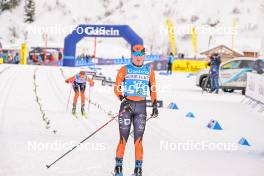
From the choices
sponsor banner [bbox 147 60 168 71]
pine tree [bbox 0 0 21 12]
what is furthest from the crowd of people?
pine tree [bbox 0 0 21 12]

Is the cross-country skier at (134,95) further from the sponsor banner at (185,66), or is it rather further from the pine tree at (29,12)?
the pine tree at (29,12)

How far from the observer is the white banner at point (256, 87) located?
13.0 m

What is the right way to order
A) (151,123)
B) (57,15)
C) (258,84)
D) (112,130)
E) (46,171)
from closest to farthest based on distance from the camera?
(46,171) < (112,130) < (151,123) < (258,84) < (57,15)

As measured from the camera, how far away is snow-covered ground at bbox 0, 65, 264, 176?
705cm

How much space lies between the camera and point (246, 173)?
716 cm

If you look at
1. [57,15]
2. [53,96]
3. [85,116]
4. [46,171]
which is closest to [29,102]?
[53,96]

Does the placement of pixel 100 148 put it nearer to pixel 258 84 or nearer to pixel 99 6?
pixel 258 84

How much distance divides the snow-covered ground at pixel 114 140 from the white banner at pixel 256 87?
70 cm

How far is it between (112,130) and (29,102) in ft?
17.1

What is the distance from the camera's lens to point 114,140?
9.45 metres

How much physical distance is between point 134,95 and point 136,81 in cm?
21

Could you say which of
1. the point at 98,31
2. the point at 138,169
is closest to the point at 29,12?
the point at 98,31

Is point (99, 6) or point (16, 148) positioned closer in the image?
point (16, 148)

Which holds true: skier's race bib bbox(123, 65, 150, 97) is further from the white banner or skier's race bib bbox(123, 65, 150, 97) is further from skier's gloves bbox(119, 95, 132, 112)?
the white banner
